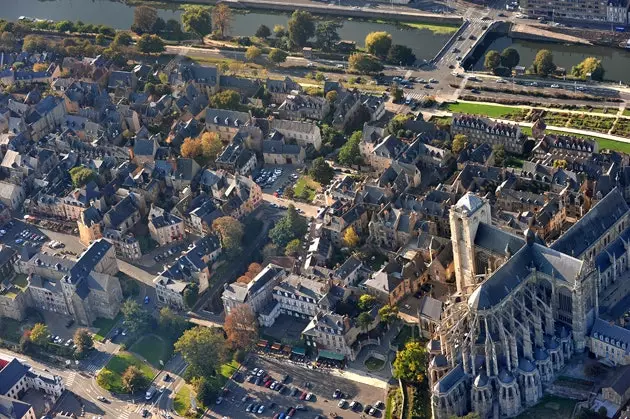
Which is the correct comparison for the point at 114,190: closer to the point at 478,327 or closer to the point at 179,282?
the point at 179,282

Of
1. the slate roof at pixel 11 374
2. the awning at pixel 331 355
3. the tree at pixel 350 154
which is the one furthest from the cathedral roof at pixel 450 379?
the tree at pixel 350 154

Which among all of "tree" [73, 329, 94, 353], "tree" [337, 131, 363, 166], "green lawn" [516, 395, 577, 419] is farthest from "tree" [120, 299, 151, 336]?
"green lawn" [516, 395, 577, 419]

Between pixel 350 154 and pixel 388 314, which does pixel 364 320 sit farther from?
pixel 350 154

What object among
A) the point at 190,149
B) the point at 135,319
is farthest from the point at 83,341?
the point at 190,149

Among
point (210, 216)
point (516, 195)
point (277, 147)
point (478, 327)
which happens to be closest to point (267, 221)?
point (210, 216)

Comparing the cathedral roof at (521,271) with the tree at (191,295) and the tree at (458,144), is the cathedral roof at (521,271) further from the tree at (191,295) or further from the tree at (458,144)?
the tree at (458,144)

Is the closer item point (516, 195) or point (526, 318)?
point (526, 318)
